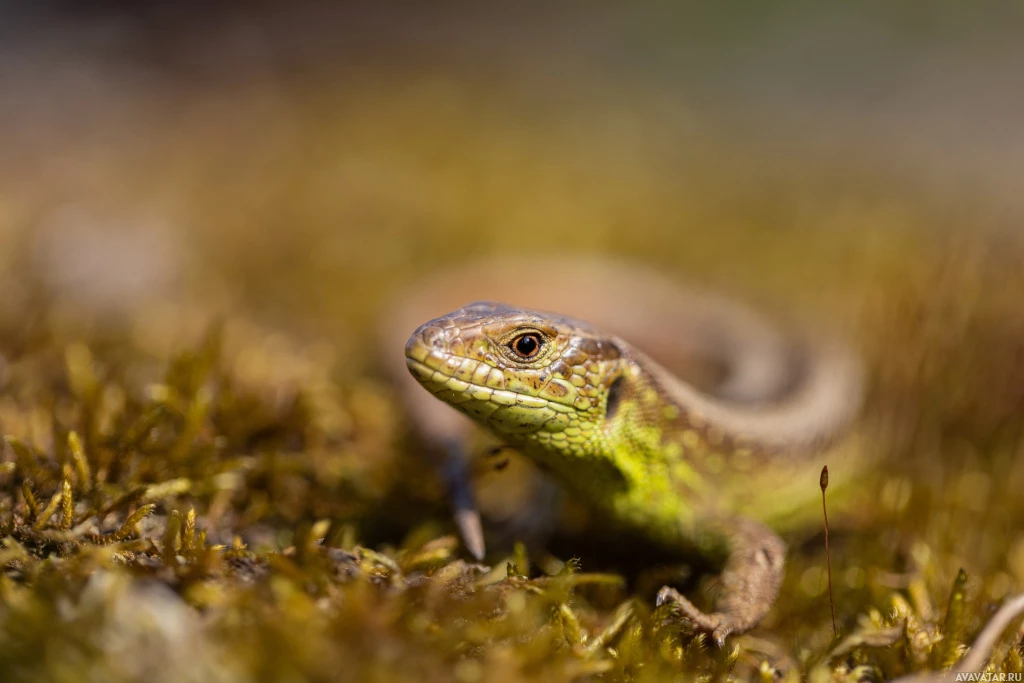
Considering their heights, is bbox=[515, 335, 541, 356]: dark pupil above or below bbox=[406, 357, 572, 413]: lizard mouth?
above

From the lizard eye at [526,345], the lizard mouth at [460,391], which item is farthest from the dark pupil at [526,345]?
the lizard mouth at [460,391]

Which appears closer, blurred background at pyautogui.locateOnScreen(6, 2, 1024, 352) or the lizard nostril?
the lizard nostril

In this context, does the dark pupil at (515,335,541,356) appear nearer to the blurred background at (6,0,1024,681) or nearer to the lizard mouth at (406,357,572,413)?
the lizard mouth at (406,357,572,413)

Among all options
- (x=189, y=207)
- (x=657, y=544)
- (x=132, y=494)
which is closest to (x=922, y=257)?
(x=657, y=544)

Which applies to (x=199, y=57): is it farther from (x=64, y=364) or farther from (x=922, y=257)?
(x=922, y=257)

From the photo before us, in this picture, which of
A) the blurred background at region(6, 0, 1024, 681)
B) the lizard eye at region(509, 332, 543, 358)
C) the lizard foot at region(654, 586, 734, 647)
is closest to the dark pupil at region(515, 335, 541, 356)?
the lizard eye at region(509, 332, 543, 358)

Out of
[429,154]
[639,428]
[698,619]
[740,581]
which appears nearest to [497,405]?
[639,428]

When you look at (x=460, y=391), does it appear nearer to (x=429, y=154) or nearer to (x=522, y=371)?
(x=522, y=371)

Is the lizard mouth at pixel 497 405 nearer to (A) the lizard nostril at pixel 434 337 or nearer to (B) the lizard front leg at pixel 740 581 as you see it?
(A) the lizard nostril at pixel 434 337
